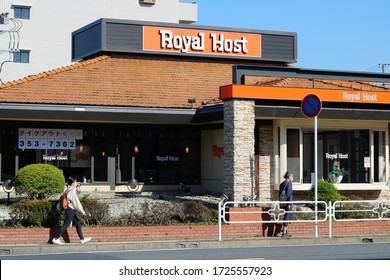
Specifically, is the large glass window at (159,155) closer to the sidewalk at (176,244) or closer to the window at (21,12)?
the sidewalk at (176,244)

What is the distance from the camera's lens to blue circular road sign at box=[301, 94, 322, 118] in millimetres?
23594

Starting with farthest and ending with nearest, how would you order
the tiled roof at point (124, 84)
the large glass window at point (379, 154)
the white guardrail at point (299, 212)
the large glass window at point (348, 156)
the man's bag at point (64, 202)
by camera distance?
1. the large glass window at point (379, 154)
2. the tiled roof at point (124, 84)
3. the large glass window at point (348, 156)
4. the white guardrail at point (299, 212)
5. the man's bag at point (64, 202)

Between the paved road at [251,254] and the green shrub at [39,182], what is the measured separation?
19.1 ft

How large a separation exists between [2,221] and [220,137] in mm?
12153

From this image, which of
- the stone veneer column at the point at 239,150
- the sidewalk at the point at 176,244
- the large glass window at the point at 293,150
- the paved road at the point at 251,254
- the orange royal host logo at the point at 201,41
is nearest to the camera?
the paved road at the point at 251,254

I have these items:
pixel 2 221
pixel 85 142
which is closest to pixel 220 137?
pixel 85 142

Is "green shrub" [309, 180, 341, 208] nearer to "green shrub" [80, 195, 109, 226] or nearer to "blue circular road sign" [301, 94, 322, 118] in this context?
"blue circular road sign" [301, 94, 322, 118]

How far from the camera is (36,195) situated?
25.7 m

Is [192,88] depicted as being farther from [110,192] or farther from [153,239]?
[153,239]

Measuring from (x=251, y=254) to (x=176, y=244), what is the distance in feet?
8.25

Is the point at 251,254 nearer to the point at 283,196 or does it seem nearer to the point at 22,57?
the point at 283,196

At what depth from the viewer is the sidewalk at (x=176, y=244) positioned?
2006 centimetres

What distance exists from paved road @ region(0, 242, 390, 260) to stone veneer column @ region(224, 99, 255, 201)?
404cm

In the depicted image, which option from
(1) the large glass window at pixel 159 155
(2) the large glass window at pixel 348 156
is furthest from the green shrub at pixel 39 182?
(2) the large glass window at pixel 348 156
